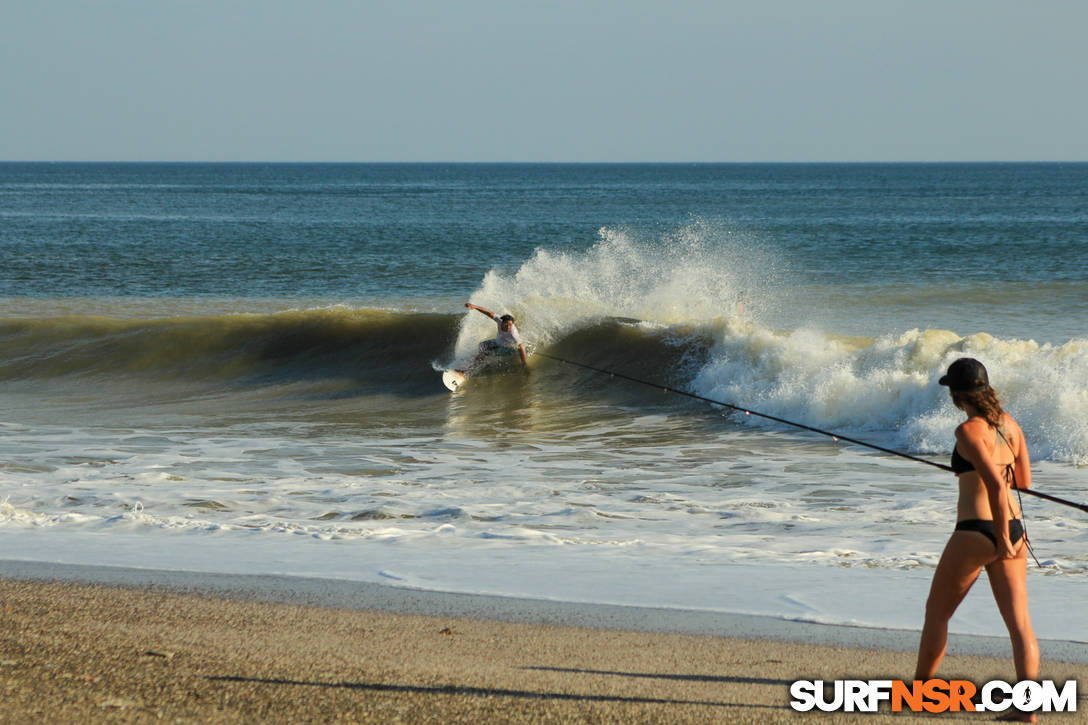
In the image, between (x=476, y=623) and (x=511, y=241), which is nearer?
(x=476, y=623)

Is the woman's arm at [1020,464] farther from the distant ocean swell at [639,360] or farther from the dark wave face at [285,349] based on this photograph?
the dark wave face at [285,349]

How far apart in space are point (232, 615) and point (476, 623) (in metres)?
1.25

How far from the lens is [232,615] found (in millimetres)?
5605

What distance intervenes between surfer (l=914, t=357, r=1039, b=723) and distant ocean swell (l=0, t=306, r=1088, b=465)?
655 cm

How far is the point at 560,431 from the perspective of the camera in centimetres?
1266

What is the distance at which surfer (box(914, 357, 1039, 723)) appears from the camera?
3.96 m

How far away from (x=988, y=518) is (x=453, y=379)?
475 inches

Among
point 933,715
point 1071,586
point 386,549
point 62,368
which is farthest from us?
point 62,368

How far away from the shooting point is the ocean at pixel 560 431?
6781mm

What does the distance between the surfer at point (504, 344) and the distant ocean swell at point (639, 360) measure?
0.64 metres

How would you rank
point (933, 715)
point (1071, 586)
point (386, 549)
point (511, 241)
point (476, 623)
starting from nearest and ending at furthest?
point (933, 715) → point (476, 623) → point (1071, 586) → point (386, 549) → point (511, 241)

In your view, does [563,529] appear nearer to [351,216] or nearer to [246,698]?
[246,698]

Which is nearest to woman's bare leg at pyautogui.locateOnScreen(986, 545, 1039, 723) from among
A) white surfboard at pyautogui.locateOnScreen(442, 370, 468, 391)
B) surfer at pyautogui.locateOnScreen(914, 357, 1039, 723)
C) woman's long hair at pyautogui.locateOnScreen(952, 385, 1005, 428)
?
surfer at pyautogui.locateOnScreen(914, 357, 1039, 723)

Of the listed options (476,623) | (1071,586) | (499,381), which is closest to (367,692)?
(476,623)
